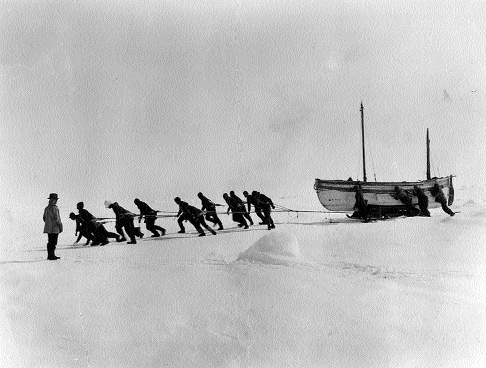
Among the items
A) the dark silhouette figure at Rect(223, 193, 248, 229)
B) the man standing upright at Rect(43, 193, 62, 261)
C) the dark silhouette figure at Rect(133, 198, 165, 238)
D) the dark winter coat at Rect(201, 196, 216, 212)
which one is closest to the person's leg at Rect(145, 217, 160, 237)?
the dark silhouette figure at Rect(133, 198, 165, 238)

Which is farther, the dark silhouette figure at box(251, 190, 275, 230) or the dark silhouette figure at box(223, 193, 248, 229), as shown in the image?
the dark silhouette figure at box(223, 193, 248, 229)

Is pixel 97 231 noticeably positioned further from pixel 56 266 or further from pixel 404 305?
pixel 404 305

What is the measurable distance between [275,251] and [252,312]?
2624mm

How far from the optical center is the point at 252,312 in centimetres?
570

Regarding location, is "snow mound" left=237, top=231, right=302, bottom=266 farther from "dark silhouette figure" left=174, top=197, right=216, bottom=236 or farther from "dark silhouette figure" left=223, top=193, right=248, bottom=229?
"dark silhouette figure" left=223, top=193, right=248, bottom=229

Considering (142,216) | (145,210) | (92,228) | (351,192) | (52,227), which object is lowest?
(351,192)

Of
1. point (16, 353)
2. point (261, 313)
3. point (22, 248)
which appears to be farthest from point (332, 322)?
point (22, 248)

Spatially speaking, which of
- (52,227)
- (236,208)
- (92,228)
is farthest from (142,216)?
(52,227)

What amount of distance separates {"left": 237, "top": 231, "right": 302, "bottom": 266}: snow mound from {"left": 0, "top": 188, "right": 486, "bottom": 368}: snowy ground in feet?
0.08

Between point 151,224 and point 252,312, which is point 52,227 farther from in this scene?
point 252,312

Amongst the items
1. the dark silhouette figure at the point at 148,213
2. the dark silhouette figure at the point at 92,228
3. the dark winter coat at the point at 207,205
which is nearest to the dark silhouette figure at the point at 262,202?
the dark winter coat at the point at 207,205

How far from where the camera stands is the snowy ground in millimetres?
5098

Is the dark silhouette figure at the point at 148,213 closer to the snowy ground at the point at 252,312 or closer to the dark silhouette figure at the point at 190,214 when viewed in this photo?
the dark silhouette figure at the point at 190,214

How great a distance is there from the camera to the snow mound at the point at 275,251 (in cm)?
796
